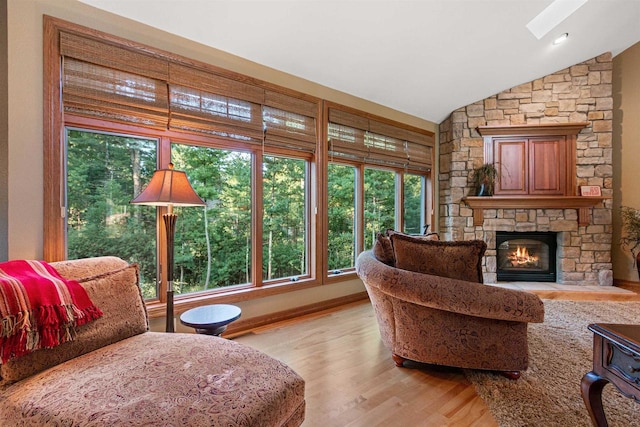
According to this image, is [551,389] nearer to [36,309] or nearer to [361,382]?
[361,382]

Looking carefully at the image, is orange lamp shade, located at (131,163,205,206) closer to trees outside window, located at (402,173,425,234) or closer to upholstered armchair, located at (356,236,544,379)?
upholstered armchair, located at (356,236,544,379)

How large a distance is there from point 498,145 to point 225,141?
420 centimetres

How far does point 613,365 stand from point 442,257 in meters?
0.94

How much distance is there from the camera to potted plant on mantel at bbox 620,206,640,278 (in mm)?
4531

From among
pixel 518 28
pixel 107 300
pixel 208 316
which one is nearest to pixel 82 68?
pixel 107 300

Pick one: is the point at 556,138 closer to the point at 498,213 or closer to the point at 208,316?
the point at 498,213

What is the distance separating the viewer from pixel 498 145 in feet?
16.1

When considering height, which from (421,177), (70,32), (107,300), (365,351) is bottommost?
(365,351)

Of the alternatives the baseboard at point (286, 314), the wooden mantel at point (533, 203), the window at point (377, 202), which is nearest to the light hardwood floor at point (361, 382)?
the baseboard at point (286, 314)

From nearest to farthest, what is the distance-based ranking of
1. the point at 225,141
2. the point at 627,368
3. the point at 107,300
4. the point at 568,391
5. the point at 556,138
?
the point at 627,368, the point at 107,300, the point at 568,391, the point at 225,141, the point at 556,138

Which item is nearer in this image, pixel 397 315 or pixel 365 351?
pixel 397 315

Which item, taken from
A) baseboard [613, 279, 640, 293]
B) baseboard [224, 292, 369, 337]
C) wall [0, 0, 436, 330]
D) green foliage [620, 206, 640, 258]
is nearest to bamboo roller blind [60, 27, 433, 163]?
wall [0, 0, 436, 330]

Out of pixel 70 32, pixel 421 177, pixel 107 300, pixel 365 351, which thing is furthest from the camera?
pixel 421 177

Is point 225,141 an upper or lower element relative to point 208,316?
upper
